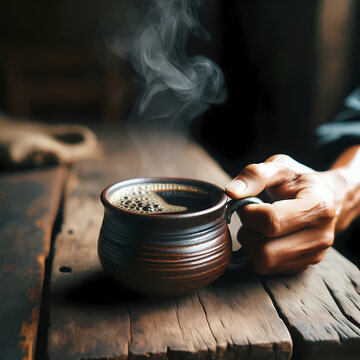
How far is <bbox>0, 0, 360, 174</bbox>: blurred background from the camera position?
2.48 metres

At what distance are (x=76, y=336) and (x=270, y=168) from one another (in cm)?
55

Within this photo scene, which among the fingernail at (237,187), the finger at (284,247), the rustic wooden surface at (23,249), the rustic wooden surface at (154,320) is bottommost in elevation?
the rustic wooden surface at (23,249)

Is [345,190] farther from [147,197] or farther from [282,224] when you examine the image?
[147,197]

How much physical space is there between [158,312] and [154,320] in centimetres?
3

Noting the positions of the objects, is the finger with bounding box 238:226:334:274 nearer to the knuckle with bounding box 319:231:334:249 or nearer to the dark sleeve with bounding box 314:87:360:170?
the knuckle with bounding box 319:231:334:249

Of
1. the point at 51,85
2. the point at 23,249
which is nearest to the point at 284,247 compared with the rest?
the point at 23,249

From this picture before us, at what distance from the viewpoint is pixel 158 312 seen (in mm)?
764

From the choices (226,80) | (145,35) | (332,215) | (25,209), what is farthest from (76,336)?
(226,80)

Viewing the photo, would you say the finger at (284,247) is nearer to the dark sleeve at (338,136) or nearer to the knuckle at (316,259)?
the knuckle at (316,259)

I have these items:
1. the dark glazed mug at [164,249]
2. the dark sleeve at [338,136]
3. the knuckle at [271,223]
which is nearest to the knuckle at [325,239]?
the knuckle at [271,223]

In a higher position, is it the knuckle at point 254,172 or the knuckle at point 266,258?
the knuckle at point 254,172

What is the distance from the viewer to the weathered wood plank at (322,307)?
709 millimetres

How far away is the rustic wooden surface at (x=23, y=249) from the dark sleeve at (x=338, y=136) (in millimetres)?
1048

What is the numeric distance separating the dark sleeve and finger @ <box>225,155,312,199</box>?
24.9 inches
